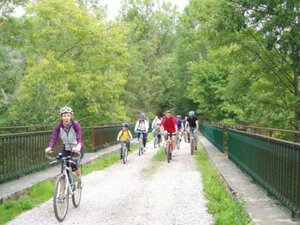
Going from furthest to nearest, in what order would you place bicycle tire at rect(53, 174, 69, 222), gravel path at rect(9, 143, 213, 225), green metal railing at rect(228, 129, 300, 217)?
gravel path at rect(9, 143, 213, 225) → bicycle tire at rect(53, 174, 69, 222) → green metal railing at rect(228, 129, 300, 217)

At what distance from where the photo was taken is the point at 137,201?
9.12m

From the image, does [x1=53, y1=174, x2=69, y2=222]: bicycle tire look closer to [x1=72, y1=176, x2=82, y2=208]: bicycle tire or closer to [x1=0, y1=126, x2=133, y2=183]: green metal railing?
[x1=72, y1=176, x2=82, y2=208]: bicycle tire

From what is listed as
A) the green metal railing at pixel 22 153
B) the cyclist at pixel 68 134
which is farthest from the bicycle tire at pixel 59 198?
the green metal railing at pixel 22 153

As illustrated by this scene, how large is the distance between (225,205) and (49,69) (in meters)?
16.8

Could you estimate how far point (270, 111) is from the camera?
1684cm

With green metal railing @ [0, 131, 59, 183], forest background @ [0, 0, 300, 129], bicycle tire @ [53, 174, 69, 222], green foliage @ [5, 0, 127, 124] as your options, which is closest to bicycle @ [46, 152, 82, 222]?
bicycle tire @ [53, 174, 69, 222]

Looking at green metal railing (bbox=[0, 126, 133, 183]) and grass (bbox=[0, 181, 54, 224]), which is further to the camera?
green metal railing (bbox=[0, 126, 133, 183])

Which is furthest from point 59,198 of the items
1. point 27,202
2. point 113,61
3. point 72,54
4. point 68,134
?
point 113,61

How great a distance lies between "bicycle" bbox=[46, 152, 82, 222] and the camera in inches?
287

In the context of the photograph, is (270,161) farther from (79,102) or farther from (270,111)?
(79,102)

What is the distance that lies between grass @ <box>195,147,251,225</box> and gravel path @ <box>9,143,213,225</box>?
17 centimetres

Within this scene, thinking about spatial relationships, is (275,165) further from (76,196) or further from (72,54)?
(72,54)

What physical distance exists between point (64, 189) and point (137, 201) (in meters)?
1.96

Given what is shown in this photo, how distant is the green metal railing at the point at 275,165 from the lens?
6609 mm
